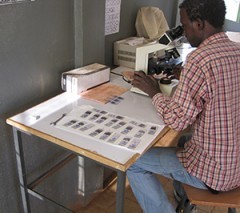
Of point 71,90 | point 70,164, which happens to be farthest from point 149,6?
point 70,164

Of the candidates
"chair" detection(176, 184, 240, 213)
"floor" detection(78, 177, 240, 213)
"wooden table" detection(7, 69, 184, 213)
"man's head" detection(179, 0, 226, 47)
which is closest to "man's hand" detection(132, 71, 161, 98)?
"wooden table" detection(7, 69, 184, 213)

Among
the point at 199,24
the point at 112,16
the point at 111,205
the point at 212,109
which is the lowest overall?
the point at 111,205

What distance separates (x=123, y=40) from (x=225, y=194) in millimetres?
1353

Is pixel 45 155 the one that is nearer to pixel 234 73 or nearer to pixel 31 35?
pixel 31 35

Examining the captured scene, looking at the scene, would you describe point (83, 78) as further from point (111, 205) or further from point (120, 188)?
point (111, 205)

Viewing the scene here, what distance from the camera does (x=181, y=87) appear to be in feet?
3.92

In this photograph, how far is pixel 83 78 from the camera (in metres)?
A: 1.60

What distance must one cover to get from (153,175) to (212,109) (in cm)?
52

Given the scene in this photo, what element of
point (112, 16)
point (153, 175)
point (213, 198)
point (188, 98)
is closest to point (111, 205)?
point (153, 175)

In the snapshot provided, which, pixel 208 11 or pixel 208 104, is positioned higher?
pixel 208 11

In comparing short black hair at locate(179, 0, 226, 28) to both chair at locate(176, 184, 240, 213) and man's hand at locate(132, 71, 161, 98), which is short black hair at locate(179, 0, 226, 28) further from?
chair at locate(176, 184, 240, 213)

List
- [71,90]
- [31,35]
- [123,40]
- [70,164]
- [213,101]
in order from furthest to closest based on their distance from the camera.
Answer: [123,40] < [70,164] < [71,90] < [31,35] < [213,101]

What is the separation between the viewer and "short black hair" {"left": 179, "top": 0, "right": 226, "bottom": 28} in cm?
115

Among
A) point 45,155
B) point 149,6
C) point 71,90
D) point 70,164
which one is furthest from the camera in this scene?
point 149,6
